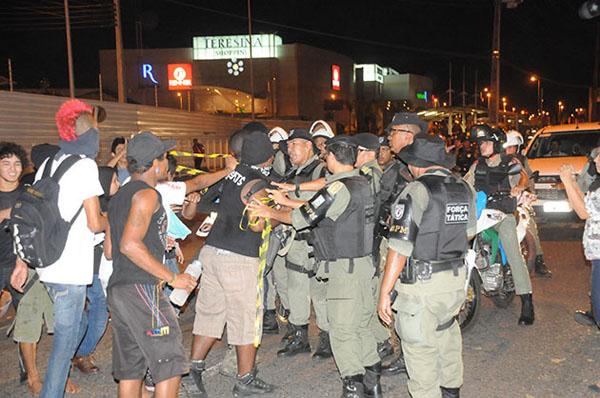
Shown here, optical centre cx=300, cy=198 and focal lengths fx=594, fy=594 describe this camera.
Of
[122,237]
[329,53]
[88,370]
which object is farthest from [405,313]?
[329,53]

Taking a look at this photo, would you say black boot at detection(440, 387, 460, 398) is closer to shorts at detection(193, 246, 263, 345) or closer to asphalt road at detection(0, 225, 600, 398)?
asphalt road at detection(0, 225, 600, 398)

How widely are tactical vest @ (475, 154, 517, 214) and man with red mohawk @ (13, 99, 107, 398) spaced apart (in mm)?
4080

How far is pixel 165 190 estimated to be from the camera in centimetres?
496

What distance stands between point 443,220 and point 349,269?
0.99 metres

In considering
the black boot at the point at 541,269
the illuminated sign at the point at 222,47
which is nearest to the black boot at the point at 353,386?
the black boot at the point at 541,269

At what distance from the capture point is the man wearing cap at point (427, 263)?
12.6ft

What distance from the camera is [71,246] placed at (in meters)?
4.11

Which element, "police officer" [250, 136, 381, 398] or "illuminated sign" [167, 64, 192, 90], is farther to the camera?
"illuminated sign" [167, 64, 192, 90]

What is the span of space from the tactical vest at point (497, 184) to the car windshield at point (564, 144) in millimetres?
6706

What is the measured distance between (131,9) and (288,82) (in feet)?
40.9

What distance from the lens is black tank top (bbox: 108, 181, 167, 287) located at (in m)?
3.66

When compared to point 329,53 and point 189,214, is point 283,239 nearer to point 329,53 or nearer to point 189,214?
point 189,214

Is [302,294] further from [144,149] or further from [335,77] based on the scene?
[335,77]

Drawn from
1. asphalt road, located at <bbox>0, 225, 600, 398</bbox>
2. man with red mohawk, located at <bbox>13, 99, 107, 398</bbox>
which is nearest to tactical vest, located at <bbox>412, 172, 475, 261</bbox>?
asphalt road, located at <bbox>0, 225, 600, 398</bbox>
